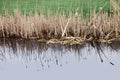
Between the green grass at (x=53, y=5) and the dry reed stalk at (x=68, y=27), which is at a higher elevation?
the green grass at (x=53, y=5)

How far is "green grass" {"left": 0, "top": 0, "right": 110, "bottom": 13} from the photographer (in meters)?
12.6

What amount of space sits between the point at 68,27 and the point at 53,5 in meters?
2.49

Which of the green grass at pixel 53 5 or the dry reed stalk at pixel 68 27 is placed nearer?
the dry reed stalk at pixel 68 27

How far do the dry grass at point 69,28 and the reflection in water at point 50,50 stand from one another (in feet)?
0.81

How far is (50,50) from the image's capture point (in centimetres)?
1007

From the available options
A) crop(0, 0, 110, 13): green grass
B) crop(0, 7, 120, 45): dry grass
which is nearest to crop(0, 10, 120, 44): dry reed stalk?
crop(0, 7, 120, 45): dry grass

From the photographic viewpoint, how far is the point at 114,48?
396 inches

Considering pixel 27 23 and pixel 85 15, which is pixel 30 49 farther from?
pixel 85 15

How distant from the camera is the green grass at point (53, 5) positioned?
12.6 m

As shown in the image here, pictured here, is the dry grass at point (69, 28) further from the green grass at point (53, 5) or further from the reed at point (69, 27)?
the green grass at point (53, 5)

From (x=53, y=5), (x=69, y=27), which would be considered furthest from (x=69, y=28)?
(x=53, y=5)

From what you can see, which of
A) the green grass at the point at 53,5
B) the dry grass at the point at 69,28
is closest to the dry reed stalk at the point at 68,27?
the dry grass at the point at 69,28

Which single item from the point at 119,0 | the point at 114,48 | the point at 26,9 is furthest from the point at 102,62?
the point at 26,9

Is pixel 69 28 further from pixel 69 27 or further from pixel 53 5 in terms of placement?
pixel 53 5
